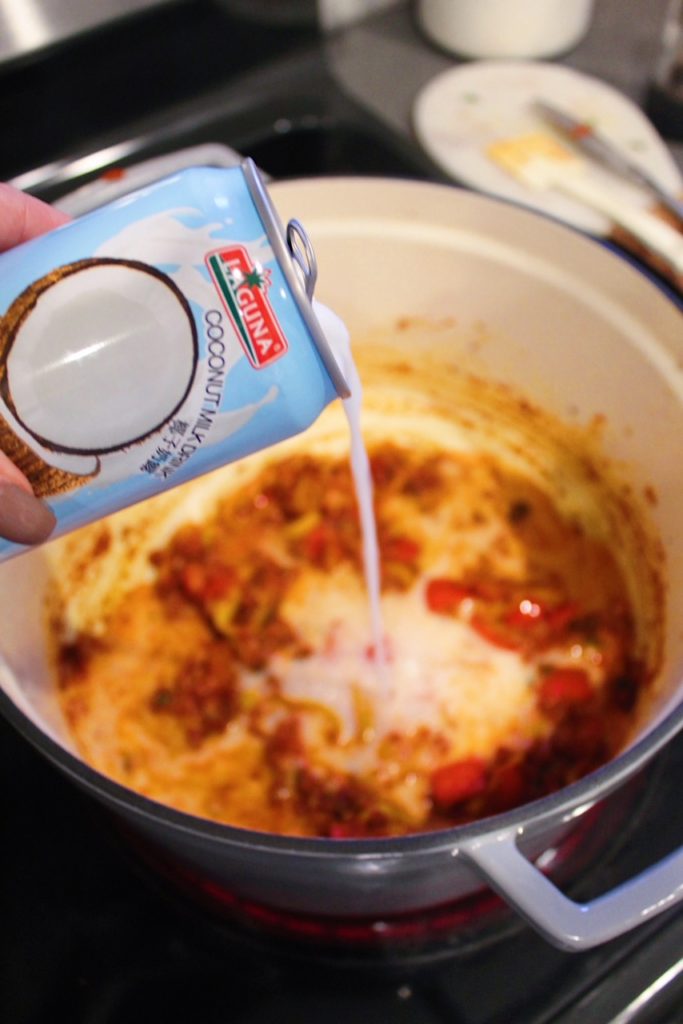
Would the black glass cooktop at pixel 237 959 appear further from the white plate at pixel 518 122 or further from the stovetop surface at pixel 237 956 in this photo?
the white plate at pixel 518 122

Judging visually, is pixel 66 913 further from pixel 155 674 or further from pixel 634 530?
pixel 634 530

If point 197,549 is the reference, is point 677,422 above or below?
above

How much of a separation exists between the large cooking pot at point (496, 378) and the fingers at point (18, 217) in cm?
28

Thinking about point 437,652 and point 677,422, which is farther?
point 437,652

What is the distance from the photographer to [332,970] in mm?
631

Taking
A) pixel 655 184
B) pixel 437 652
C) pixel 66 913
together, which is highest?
pixel 655 184

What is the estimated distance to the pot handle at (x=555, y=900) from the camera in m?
0.47

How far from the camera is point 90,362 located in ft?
1.50

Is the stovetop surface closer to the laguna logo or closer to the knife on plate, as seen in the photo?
the laguna logo

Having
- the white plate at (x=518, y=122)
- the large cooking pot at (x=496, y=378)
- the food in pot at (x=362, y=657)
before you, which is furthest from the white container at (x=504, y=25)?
the food in pot at (x=362, y=657)

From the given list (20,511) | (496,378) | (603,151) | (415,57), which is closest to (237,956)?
(20,511)

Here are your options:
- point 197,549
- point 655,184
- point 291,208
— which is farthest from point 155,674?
point 655,184

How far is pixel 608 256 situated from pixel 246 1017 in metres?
0.70

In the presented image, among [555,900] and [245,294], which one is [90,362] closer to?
[245,294]
